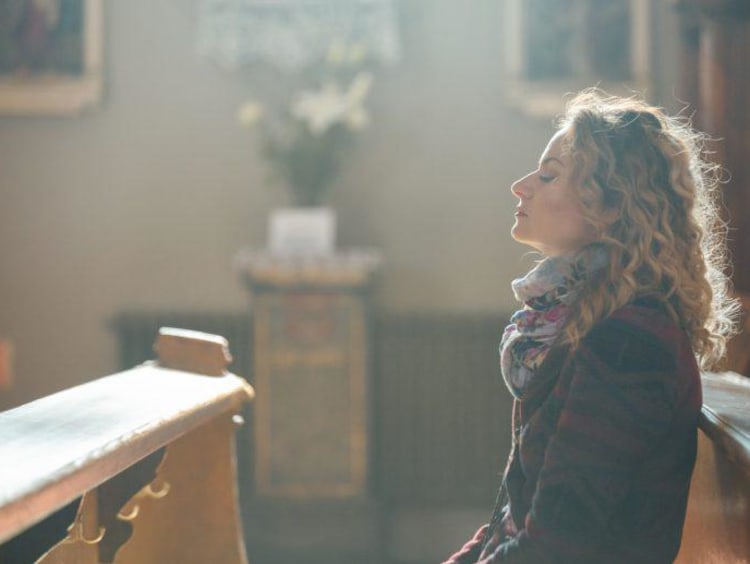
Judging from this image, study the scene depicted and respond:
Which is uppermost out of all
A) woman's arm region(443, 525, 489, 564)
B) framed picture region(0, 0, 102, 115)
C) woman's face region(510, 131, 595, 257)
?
framed picture region(0, 0, 102, 115)

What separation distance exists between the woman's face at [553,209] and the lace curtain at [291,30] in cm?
377

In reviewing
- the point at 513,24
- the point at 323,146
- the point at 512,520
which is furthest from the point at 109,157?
the point at 512,520

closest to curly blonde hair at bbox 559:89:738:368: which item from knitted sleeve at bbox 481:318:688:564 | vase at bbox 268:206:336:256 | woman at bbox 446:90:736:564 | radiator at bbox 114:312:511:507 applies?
woman at bbox 446:90:736:564

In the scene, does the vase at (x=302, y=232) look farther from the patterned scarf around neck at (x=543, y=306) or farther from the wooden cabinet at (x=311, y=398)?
the patterned scarf around neck at (x=543, y=306)

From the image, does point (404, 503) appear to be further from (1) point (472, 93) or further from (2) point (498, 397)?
(1) point (472, 93)

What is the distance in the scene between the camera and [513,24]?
5355 mm

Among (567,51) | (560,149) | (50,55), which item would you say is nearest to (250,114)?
(50,55)

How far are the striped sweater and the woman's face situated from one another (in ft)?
0.62

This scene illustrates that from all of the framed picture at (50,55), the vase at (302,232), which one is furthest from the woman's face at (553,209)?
the framed picture at (50,55)

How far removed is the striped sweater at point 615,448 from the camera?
139 cm

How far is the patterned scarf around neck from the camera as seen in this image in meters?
1.62

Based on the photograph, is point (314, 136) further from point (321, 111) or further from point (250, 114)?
point (250, 114)

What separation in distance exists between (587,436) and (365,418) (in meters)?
3.46

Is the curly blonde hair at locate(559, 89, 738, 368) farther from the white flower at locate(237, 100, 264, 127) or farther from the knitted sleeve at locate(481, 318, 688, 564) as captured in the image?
the white flower at locate(237, 100, 264, 127)
